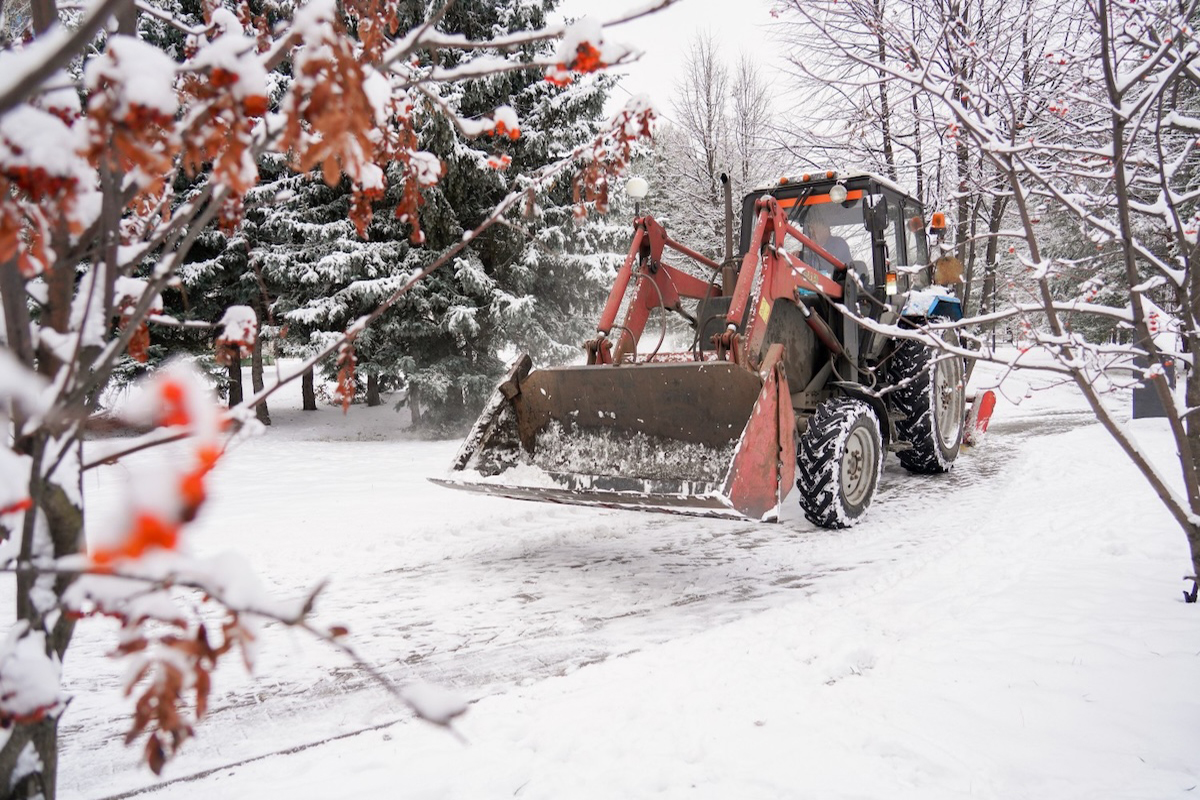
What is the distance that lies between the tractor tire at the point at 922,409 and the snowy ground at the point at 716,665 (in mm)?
1243

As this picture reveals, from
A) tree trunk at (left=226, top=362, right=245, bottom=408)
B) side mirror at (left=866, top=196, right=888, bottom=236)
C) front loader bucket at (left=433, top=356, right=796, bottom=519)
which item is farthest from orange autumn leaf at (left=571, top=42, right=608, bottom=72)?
tree trunk at (left=226, top=362, right=245, bottom=408)

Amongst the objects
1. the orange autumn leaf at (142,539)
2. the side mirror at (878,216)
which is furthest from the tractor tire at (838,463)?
the orange autumn leaf at (142,539)

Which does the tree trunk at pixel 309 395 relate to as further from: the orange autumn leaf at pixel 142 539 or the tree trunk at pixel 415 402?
the orange autumn leaf at pixel 142 539

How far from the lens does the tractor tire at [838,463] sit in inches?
205

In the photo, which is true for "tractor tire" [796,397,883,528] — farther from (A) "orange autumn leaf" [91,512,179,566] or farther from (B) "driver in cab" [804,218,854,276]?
(A) "orange autumn leaf" [91,512,179,566]

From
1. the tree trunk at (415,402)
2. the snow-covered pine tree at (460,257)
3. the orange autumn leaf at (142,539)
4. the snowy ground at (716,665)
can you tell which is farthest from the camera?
the tree trunk at (415,402)

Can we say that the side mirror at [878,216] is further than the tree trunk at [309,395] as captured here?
No

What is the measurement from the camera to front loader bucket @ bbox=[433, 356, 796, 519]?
14.2ft

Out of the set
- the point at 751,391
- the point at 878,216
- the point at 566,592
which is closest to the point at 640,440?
the point at 751,391

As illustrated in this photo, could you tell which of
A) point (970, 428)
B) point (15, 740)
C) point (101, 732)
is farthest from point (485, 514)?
point (970, 428)

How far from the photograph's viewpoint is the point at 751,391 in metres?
4.77

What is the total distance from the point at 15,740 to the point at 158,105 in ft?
3.82

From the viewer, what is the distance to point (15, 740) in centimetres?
141

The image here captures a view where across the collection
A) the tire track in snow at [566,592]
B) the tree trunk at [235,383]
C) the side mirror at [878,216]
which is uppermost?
the side mirror at [878,216]
